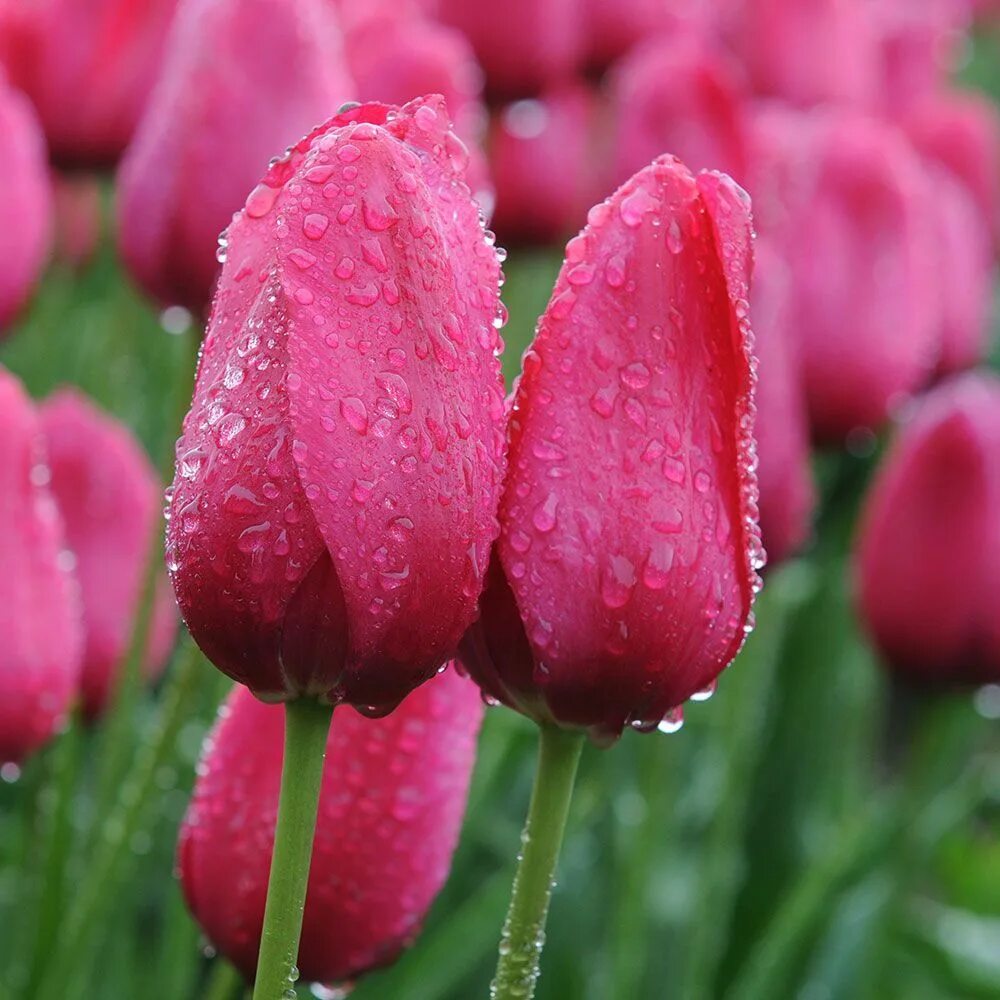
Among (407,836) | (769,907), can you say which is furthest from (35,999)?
(769,907)

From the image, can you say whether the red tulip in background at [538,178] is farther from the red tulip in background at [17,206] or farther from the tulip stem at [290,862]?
the tulip stem at [290,862]

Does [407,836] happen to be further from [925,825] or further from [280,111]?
[925,825]

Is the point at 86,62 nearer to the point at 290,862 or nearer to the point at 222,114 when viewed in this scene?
the point at 222,114

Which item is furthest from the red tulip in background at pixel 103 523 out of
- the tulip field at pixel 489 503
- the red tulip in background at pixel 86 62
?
the red tulip in background at pixel 86 62

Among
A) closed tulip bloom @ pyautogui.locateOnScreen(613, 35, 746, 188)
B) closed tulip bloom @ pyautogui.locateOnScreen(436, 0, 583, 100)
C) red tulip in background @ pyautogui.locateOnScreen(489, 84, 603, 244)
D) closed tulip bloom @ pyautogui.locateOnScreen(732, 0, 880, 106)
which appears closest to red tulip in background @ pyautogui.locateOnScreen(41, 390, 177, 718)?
closed tulip bloom @ pyautogui.locateOnScreen(613, 35, 746, 188)

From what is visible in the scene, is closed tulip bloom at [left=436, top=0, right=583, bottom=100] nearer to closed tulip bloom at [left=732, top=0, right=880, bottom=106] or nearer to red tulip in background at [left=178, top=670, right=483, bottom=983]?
closed tulip bloom at [left=732, top=0, right=880, bottom=106]

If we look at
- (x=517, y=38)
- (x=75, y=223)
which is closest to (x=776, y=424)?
(x=517, y=38)

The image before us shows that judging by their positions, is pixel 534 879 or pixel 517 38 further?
pixel 517 38
